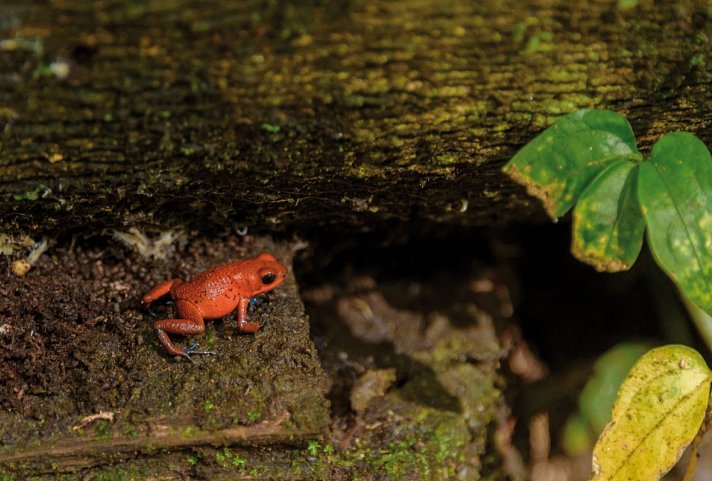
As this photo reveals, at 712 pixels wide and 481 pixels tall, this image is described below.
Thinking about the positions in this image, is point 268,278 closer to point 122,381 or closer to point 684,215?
point 122,381

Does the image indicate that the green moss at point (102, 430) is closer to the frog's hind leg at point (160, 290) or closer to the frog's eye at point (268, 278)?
the frog's hind leg at point (160, 290)

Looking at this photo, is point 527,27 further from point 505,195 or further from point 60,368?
point 60,368

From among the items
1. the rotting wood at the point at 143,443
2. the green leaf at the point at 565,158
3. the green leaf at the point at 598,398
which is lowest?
the green leaf at the point at 598,398

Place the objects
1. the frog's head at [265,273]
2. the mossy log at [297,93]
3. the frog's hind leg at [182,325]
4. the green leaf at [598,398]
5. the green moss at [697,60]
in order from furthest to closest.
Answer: the green leaf at [598,398] < the frog's head at [265,273] < the frog's hind leg at [182,325] < the green moss at [697,60] < the mossy log at [297,93]

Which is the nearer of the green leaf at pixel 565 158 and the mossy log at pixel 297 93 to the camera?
the mossy log at pixel 297 93

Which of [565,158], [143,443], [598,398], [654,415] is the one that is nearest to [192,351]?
[143,443]

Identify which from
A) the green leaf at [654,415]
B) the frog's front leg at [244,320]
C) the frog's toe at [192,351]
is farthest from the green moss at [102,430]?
the green leaf at [654,415]
